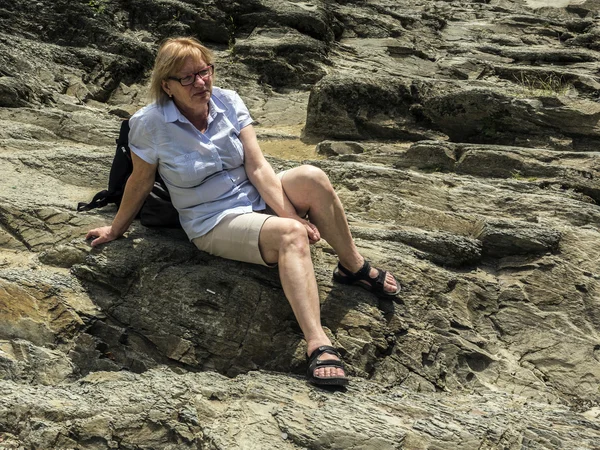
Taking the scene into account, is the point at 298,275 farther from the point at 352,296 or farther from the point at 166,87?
the point at 166,87

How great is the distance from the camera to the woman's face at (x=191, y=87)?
260 inches

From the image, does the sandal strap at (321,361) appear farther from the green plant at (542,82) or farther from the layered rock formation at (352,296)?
the green plant at (542,82)

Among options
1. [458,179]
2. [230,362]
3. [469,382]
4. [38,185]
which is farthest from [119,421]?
[458,179]

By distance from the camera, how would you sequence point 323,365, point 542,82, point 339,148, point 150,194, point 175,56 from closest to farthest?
point 323,365, point 175,56, point 150,194, point 339,148, point 542,82

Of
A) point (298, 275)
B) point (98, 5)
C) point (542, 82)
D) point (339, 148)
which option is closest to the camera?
point (298, 275)

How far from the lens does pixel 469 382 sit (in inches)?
278

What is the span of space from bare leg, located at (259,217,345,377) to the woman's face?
1.46 meters

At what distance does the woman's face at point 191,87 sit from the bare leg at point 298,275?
1.46 metres

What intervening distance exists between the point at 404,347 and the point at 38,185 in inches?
209

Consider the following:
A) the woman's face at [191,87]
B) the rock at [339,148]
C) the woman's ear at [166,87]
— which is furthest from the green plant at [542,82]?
the woman's ear at [166,87]

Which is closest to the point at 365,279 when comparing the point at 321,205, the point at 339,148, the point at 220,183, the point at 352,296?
the point at 352,296

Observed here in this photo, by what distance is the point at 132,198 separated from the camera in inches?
273

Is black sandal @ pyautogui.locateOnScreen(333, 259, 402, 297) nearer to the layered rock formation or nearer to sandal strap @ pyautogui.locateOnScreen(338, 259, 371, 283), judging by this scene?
sandal strap @ pyautogui.locateOnScreen(338, 259, 371, 283)

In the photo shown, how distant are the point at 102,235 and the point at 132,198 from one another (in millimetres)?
610
